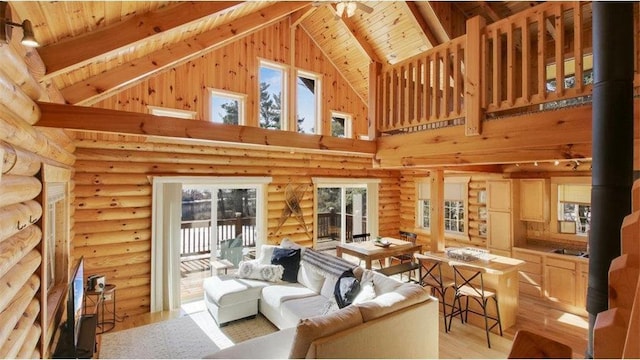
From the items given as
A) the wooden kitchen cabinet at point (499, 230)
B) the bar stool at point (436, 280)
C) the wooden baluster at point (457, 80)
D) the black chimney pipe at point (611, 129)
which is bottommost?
the bar stool at point (436, 280)

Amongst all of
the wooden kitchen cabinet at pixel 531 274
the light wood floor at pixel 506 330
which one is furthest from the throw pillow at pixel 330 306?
the wooden kitchen cabinet at pixel 531 274

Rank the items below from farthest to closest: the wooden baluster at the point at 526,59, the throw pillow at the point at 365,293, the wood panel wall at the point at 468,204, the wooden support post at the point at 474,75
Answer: the wood panel wall at the point at 468,204
the throw pillow at the point at 365,293
the wooden support post at the point at 474,75
the wooden baluster at the point at 526,59

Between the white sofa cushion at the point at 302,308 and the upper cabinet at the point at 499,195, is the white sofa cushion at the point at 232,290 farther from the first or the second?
the upper cabinet at the point at 499,195

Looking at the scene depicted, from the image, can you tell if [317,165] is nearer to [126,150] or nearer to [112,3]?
[126,150]

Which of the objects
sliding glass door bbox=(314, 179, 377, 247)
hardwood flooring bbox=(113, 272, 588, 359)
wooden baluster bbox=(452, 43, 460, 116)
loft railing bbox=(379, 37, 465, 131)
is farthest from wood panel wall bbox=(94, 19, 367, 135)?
wooden baluster bbox=(452, 43, 460, 116)

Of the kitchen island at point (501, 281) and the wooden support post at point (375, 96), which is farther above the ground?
the wooden support post at point (375, 96)

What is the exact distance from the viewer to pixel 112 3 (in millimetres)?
2254

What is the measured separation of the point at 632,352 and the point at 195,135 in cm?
337

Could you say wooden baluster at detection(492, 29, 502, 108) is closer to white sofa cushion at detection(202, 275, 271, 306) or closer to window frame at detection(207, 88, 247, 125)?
white sofa cushion at detection(202, 275, 271, 306)

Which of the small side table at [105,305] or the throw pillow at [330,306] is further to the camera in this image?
the small side table at [105,305]

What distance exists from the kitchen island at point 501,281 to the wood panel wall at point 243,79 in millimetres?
3812

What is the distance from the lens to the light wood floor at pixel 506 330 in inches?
156

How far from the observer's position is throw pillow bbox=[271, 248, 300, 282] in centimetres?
519

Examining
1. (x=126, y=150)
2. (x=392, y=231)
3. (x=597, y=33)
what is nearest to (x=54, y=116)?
(x=126, y=150)
